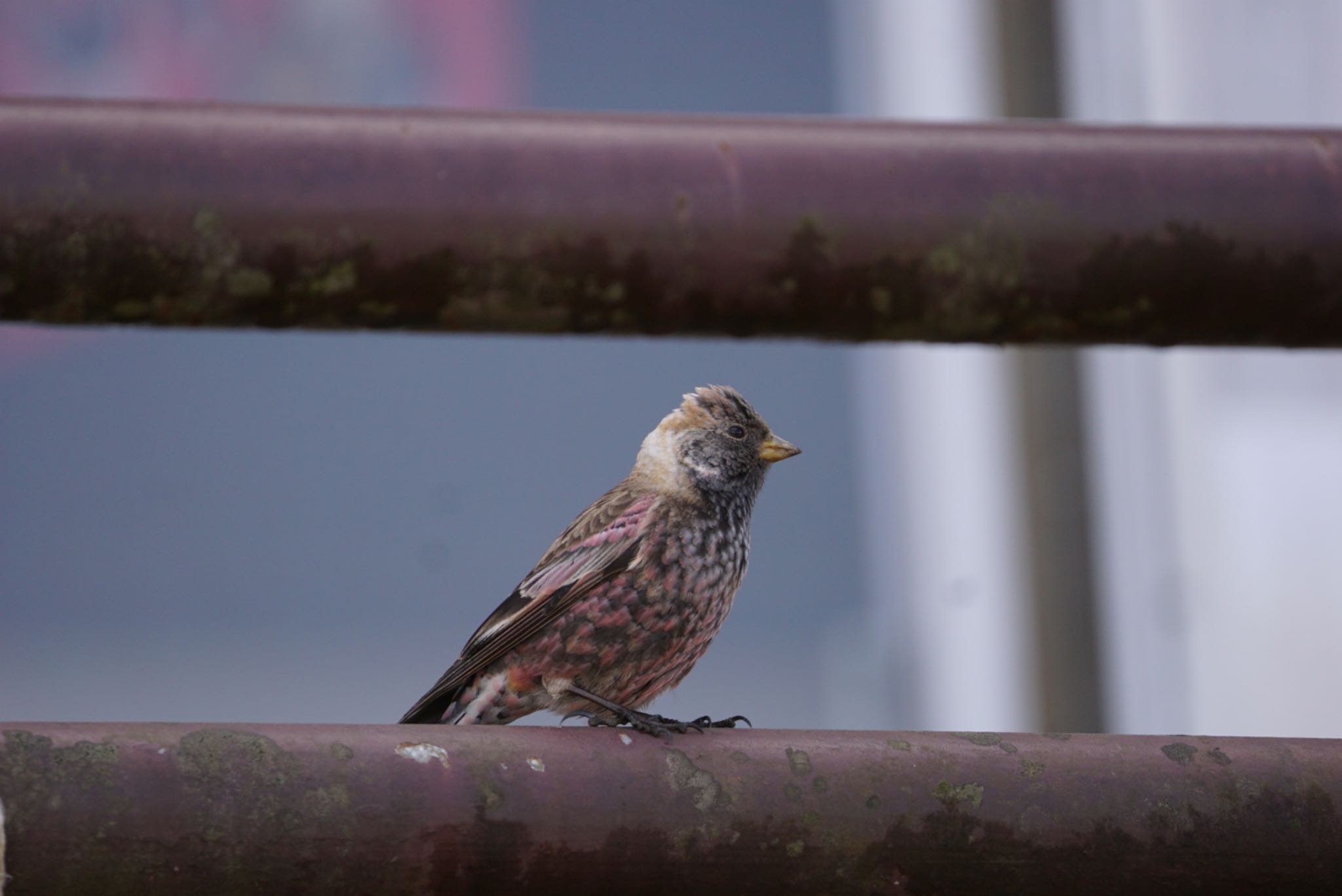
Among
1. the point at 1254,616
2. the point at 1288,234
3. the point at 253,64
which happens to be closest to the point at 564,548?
the point at 1288,234

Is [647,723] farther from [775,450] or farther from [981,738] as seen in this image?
[775,450]

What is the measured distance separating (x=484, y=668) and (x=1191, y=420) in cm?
533

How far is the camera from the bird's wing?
121 inches

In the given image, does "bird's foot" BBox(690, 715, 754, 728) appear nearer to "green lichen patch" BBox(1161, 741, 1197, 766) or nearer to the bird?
the bird

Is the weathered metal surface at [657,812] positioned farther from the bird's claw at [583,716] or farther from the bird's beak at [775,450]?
the bird's beak at [775,450]

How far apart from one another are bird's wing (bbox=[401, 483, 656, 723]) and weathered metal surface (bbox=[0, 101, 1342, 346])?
95 centimetres

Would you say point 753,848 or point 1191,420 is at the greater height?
point 1191,420

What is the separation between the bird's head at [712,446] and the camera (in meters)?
3.56

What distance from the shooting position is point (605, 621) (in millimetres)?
3100

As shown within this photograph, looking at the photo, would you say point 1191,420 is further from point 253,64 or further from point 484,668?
point 253,64

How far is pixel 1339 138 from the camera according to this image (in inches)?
91.9

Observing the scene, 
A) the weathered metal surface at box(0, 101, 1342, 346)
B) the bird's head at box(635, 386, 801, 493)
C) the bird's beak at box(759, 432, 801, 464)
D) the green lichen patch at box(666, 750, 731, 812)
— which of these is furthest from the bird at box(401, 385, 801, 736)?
the green lichen patch at box(666, 750, 731, 812)

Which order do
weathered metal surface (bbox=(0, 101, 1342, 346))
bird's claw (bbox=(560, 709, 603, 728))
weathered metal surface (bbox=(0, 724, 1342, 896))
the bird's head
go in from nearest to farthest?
weathered metal surface (bbox=(0, 724, 1342, 896)) → weathered metal surface (bbox=(0, 101, 1342, 346)) → bird's claw (bbox=(560, 709, 603, 728)) → the bird's head

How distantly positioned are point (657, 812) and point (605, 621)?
128 cm
